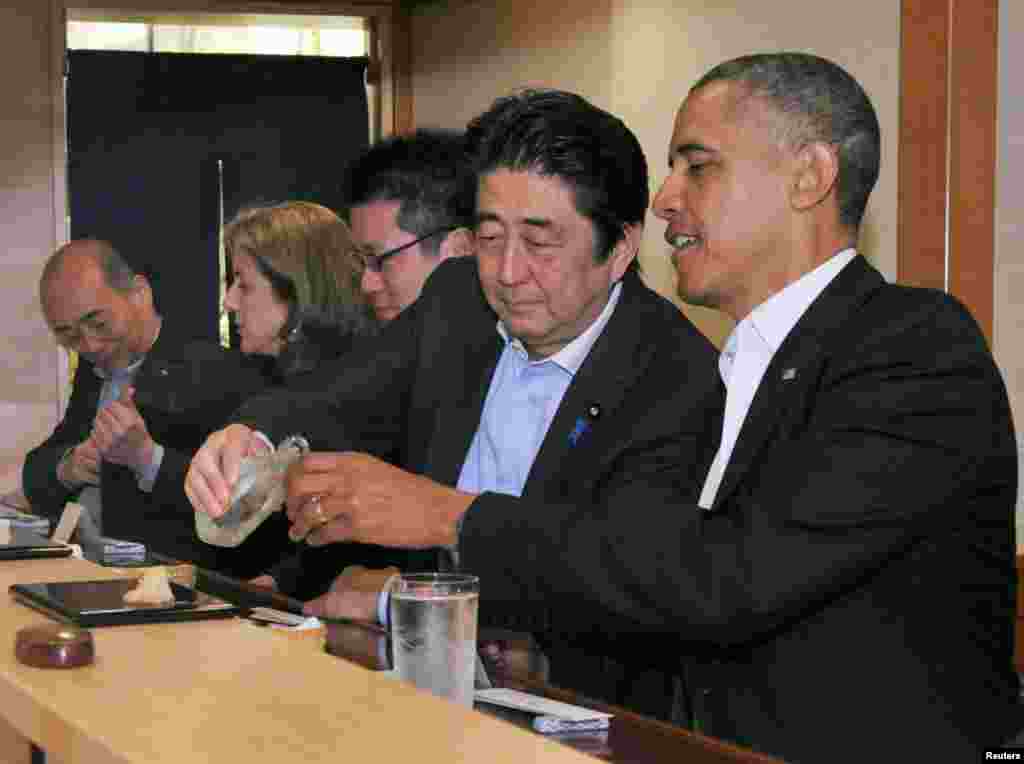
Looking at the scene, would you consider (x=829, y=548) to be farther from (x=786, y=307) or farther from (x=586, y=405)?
(x=586, y=405)

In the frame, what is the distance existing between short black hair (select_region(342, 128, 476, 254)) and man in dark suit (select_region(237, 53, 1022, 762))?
1.41m

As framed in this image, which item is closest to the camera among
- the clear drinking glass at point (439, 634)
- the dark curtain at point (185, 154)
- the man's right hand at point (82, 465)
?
the clear drinking glass at point (439, 634)

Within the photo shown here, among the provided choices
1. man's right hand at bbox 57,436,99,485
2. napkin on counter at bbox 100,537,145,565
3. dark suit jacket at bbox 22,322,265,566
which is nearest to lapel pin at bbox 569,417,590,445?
napkin on counter at bbox 100,537,145,565

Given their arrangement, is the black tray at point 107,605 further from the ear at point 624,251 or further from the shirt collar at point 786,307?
the ear at point 624,251

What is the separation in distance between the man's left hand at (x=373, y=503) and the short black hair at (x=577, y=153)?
70 centimetres

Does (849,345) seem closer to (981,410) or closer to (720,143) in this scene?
(981,410)

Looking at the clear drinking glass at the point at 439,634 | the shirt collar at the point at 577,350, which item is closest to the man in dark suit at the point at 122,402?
the shirt collar at the point at 577,350

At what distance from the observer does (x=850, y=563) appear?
1.83 meters

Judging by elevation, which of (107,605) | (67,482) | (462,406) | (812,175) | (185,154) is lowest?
(67,482)

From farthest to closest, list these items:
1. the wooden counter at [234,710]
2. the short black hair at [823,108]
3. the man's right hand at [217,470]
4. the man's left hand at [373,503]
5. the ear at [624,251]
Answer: the ear at [624,251] → the short black hair at [823,108] → the man's right hand at [217,470] → the man's left hand at [373,503] → the wooden counter at [234,710]

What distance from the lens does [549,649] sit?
2.09 m

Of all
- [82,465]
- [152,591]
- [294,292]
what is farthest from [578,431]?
[82,465]

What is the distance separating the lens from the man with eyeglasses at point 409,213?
11.0ft

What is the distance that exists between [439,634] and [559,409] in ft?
2.85
